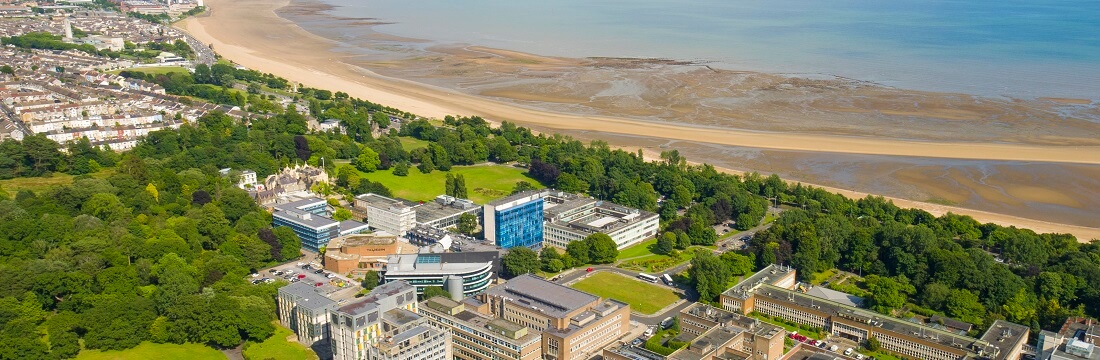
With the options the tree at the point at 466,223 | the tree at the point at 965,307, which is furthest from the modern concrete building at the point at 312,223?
the tree at the point at 965,307

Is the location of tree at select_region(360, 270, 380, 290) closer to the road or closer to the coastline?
the road

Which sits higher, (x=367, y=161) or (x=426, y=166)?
(x=367, y=161)

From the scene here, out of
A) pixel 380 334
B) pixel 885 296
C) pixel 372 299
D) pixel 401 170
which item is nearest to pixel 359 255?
pixel 372 299

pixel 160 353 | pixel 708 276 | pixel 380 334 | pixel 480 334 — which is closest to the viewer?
pixel 380 334

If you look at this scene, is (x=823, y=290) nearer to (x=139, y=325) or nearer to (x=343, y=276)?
(x=343, y=276)

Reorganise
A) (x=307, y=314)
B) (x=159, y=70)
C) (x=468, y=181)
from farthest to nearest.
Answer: (x=159, y=70) < (x=468, y=181) < (x=307, y=314)

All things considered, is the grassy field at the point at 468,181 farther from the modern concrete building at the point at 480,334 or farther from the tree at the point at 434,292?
the modern concrete building at the point at 480,334

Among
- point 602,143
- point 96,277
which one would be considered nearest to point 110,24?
point 602,143

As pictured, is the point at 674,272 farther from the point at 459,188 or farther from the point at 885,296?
the point at 459,188
